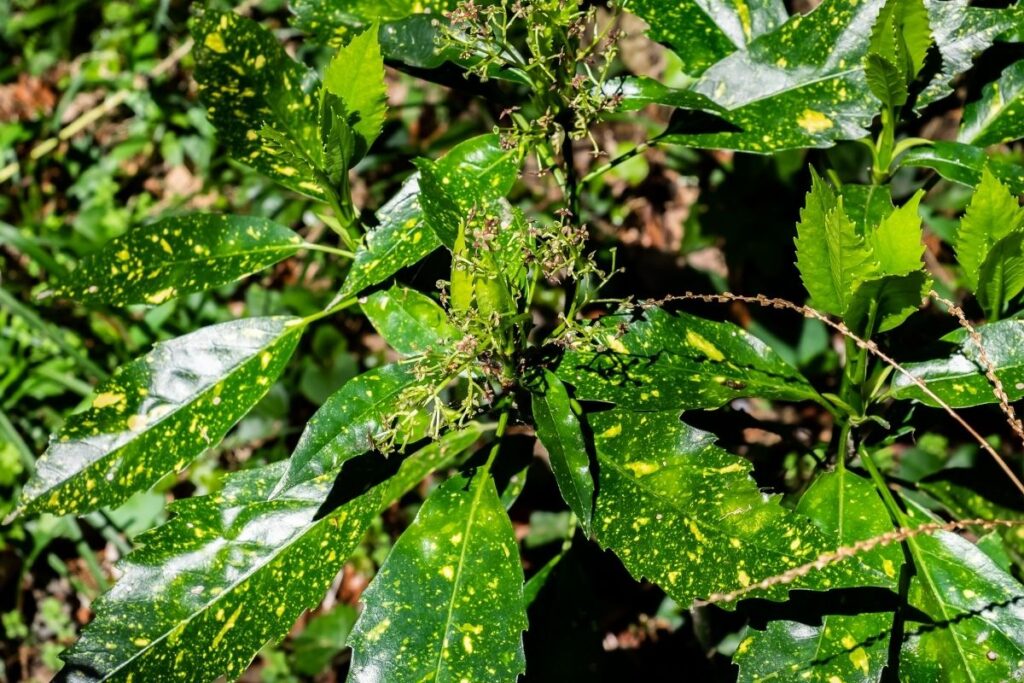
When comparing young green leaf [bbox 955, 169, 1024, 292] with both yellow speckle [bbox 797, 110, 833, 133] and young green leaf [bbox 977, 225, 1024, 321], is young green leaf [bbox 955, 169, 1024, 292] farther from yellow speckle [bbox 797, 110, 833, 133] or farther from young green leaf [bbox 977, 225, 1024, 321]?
yellow speckle [bbox 797, 110, 833, 133]

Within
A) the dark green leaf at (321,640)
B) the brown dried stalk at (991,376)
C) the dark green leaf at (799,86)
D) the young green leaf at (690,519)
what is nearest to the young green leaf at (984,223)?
the brown dried stalk at (991,376)

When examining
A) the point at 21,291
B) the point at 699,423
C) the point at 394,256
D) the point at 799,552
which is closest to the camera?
the point at 799,552

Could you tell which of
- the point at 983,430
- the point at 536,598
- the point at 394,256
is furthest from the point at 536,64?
the point at 983,430

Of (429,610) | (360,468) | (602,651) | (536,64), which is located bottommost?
(602,651)

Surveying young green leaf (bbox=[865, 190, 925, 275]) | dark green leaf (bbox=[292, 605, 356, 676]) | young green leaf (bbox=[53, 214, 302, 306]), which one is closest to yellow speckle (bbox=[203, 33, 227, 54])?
young green leaf (bbox=[53, 214, 302, 306])

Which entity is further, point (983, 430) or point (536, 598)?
point (983, 430)

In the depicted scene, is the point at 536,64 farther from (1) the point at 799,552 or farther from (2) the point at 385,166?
(2) the point at 385,166

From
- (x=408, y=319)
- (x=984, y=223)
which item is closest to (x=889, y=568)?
(x=984, y=223)

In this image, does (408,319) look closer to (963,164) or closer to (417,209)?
(417,209)
